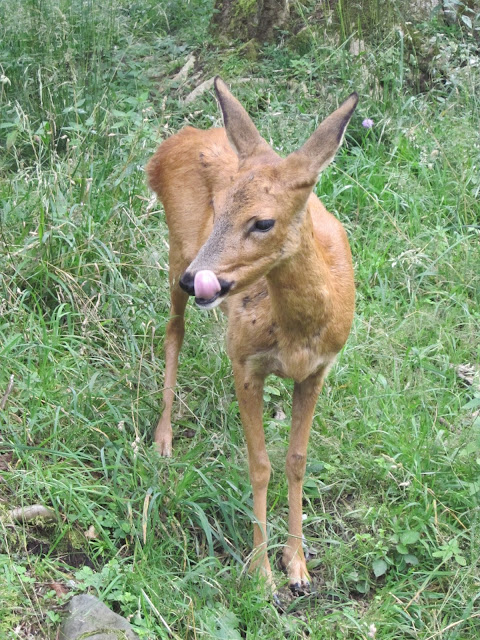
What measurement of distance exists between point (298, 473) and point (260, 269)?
124 centimetres

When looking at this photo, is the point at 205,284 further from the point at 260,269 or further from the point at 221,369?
the point at 221,369

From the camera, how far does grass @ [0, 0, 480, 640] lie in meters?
3.87

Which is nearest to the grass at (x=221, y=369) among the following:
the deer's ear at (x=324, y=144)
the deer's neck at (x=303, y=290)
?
the deer's neck at (x=303, y=290)

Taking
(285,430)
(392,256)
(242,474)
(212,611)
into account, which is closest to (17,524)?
(212,611)

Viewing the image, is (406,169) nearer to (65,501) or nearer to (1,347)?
(1,347)

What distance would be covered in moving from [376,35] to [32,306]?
3.55 metres

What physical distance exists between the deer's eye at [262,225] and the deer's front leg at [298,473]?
1.02 meters

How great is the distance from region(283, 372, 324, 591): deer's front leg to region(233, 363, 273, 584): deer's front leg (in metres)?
0.14

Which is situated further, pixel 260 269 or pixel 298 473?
pixel 298 473

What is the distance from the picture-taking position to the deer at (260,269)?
11.0 ft

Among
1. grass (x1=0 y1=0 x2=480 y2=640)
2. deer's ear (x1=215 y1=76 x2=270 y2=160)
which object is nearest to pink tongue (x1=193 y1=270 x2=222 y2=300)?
deer's ear (x1=215 y1=76 x2=270 y2=160)

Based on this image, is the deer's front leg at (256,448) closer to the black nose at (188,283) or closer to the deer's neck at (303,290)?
the deer's neck at (303,290)

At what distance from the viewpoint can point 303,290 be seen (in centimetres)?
370

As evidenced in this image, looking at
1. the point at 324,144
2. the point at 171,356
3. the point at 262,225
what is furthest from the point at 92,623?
the point at 324,144
